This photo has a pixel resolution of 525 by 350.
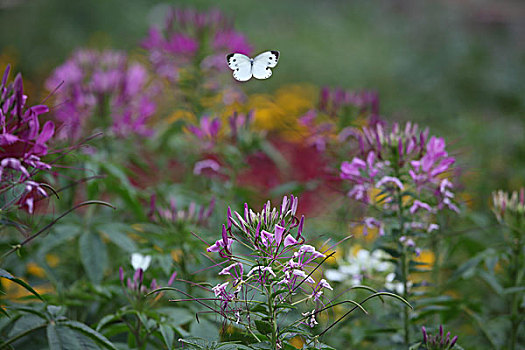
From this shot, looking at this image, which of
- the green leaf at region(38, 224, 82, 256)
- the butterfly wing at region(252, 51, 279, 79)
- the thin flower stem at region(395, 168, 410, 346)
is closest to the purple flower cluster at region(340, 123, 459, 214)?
the thin flower stem at region(395, 168, 410, 346)

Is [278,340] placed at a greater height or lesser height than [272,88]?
lesser

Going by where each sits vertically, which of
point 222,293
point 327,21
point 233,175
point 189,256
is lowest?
point 189,256

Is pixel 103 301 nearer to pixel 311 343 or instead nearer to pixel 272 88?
pixel 311 343

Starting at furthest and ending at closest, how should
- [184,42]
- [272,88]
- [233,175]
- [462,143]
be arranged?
[272,88], [462,143], [184,42], [233,175]

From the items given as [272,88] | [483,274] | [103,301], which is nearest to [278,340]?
[103,301]

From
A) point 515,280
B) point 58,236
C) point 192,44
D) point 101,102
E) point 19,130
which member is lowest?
point 58,236

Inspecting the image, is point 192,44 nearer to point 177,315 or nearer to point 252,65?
point 252,65

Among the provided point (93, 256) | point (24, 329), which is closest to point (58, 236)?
point (93, 256)
